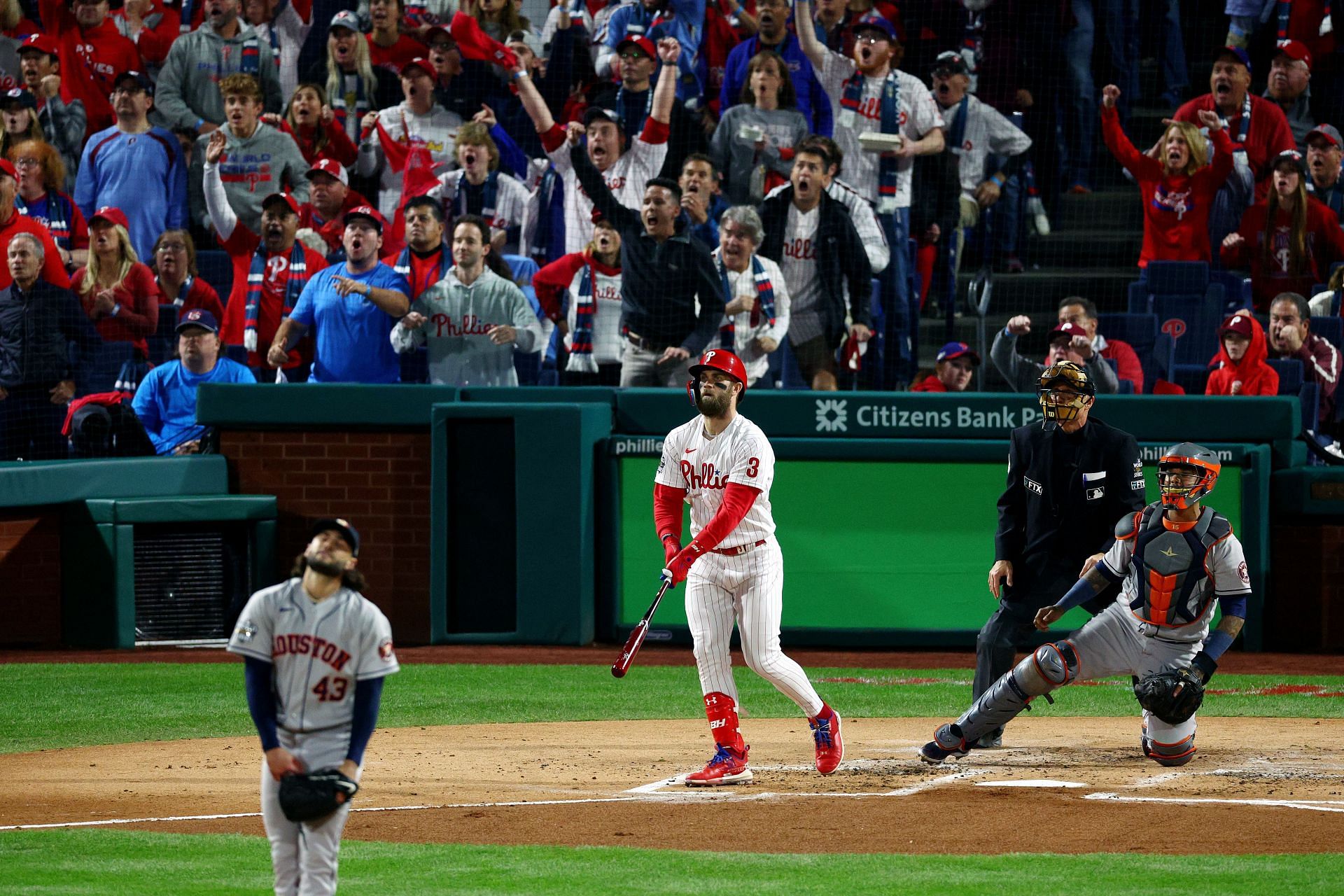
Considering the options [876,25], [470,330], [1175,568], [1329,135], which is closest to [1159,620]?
[1175,568]

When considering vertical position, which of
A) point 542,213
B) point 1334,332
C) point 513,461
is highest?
point 542,213

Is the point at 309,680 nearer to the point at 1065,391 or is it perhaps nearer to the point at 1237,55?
the point at 1065,391

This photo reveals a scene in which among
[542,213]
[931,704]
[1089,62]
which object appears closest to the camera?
[931,704]

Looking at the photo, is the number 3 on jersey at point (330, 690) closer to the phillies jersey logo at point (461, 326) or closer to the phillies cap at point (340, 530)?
the phillies cap at point (340, 530)

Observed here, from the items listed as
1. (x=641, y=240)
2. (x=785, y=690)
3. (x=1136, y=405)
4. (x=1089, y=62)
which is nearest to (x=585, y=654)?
(x=641, y=240)

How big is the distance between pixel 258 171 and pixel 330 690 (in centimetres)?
977

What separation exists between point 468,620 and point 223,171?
4047 millimetres

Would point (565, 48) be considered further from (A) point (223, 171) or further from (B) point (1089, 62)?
(B) point (1089, 62)

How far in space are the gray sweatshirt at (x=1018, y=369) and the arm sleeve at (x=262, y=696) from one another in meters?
8.06

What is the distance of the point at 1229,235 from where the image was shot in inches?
513

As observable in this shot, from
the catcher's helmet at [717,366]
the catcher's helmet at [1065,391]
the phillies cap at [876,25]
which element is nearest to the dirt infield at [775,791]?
the catcher's helmet at [1065,391]

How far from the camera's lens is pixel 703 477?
299 inches

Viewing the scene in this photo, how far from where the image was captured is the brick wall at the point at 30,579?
1230cm

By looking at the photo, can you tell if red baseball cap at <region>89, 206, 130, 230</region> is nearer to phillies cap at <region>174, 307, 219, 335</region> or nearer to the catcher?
phillies cap at <region>174, 307, 219, 335</region>
